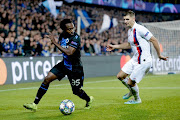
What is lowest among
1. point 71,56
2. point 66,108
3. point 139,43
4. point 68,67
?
point 66,108

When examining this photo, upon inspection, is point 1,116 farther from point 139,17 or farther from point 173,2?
point 173,2

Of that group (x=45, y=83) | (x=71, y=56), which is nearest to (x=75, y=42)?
(x=71, y=56)

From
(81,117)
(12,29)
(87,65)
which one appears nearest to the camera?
(81,117)

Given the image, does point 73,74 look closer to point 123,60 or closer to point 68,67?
point 68,67

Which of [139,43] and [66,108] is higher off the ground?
[139,43]

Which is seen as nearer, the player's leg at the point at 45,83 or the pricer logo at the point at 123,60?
the player's leg at the point at 45,83

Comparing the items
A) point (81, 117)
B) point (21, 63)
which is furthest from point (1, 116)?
point (21, 63)

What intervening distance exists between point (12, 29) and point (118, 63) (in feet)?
22.4

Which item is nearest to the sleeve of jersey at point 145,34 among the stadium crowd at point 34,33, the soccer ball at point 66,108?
the soccer ball at point 66,108

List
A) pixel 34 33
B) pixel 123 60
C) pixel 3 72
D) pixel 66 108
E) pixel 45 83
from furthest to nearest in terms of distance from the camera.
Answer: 1. pixel 123 60
2. pixel 34 33
3. pixel 3 72
4. pixel 45 83
5. pixel 66 108

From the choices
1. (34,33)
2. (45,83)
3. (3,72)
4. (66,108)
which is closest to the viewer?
(66,108)

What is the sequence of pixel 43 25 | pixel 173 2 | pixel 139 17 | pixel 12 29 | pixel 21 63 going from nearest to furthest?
1. pixel 21 63
2. pixel 12 29
3. pixel 43 25
4. pixel 139 17
5. pixel 173 2

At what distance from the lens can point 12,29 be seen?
15.9 meters

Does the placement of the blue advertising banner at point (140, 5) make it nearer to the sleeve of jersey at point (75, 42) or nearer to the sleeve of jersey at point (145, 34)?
the sleeve of jersey at point (145, 34)
